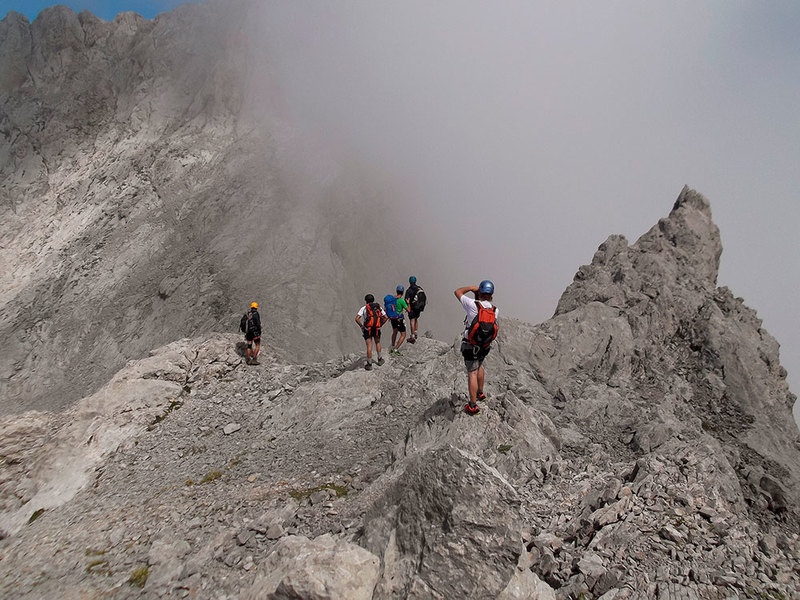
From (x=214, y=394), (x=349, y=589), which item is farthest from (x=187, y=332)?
(x=349, y=589)

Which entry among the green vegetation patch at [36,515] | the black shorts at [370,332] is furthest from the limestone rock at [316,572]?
the black shorts at [370,332]

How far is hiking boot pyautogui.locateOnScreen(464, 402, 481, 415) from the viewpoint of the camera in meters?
10.7

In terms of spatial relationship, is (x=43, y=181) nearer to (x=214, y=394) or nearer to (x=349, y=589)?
(x=214, y=394)

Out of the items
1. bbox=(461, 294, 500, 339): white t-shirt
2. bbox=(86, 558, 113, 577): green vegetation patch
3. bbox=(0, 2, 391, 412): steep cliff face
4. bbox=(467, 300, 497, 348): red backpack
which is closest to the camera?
bbox=(86, 558, 113, 577): green vegetation patch

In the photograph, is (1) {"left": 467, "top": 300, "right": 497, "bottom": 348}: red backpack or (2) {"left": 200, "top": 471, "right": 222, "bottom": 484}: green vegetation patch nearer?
(1) {"left": 467, "top": 300, "right": 497, "bottom": 348}: red backpack

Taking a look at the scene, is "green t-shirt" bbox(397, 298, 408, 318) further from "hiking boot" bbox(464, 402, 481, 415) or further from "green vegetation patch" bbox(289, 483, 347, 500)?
"green vegetation patch" bbox(289, 483, 347, 500)

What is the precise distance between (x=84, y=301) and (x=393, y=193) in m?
26.7

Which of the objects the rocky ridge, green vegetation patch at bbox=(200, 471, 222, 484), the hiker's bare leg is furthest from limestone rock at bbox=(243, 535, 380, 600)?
the hiker's bare leg

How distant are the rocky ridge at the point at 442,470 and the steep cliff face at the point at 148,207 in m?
12.8

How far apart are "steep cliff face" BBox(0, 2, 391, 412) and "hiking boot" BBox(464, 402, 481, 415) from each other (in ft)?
53.4

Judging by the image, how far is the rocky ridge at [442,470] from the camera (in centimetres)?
651

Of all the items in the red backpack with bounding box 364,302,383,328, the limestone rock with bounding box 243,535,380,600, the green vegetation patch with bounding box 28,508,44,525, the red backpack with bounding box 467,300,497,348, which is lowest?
the green vegetation patch with bounding box 28,508,44,525

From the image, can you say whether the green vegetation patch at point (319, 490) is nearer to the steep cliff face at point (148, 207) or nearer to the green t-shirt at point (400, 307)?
the green t-shirt at point (400, 307)

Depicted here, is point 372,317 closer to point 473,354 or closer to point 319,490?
point 473,354
